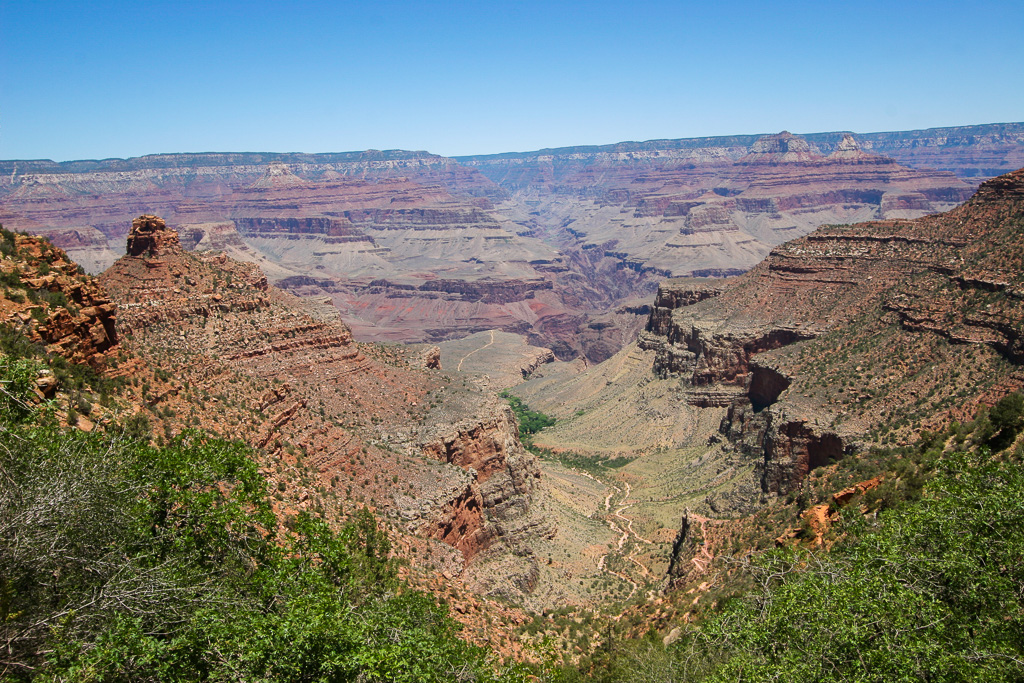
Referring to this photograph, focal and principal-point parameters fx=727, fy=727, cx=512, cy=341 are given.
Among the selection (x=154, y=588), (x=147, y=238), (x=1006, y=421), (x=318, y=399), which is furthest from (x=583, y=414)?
(x=154, y=588)

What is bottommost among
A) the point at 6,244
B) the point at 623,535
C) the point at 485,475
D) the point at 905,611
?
the point at 623,535

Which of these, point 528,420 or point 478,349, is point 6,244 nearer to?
point 528,420

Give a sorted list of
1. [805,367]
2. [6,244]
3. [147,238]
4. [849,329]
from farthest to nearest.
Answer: [849,329] < [805,367] < [147,238] < [6,244]

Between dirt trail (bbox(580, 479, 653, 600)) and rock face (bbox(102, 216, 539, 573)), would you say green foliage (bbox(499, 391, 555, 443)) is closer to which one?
dirt trail (bbox(580, 479, 653, 600))

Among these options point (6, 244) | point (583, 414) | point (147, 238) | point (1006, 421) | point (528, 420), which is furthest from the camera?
point (528, 420)

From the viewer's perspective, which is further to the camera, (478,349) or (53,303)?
(478,349)

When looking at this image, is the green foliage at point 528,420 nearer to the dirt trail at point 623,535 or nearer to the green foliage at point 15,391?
the dirt trail at point 623,535
